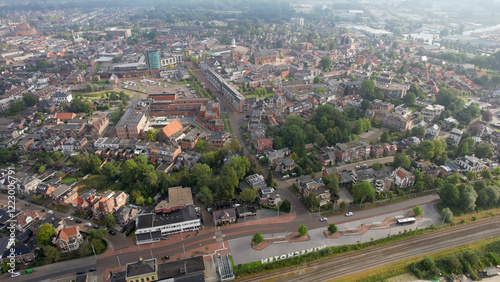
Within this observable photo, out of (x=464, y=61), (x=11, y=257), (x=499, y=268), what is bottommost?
(x=499, y=268)

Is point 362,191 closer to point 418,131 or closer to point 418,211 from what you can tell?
point 418,211

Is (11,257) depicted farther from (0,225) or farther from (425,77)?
(425,77)

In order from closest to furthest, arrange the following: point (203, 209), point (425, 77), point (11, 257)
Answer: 1. point (11, 257)
2. point (203, 209)
3. point (425, 77)

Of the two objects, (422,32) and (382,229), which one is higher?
(422,32)

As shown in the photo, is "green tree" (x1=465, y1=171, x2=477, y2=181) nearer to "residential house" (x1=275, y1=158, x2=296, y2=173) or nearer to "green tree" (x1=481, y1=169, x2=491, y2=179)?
"green tree" (x1=481, y1=169, x2=491, y2=179)

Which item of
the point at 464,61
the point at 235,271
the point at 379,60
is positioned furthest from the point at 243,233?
the point at 464,61

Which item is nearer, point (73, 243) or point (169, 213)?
point (73, 243)

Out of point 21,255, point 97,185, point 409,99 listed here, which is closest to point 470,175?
point 409,99
